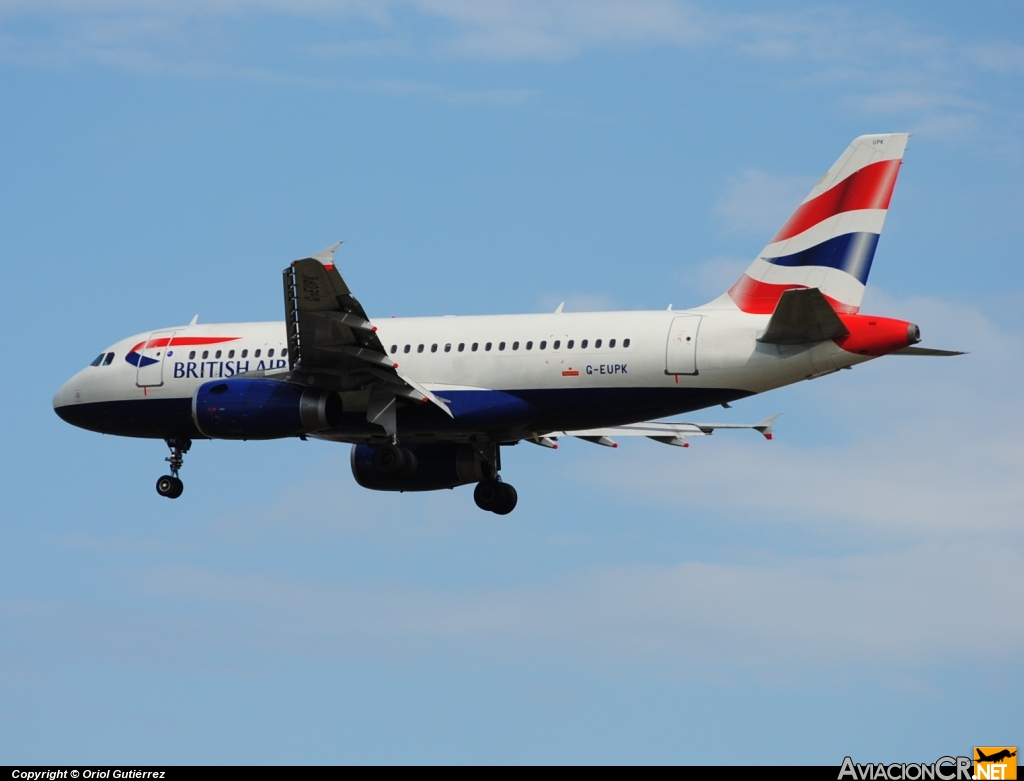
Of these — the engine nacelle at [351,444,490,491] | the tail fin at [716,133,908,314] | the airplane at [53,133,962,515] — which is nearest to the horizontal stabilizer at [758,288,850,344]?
the airplane at [53,133,962,515]

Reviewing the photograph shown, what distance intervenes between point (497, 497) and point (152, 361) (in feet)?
30.1

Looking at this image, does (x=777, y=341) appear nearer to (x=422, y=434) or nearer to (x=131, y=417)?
(x=422, y=434)

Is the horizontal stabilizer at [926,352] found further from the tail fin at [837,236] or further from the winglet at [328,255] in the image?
the winglet at [328,255]

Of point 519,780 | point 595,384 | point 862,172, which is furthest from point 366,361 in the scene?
point 519,780

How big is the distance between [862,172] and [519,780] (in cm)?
1868

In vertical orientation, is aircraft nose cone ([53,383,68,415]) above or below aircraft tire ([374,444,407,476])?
above

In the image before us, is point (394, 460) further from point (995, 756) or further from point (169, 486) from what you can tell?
point (995, 756)

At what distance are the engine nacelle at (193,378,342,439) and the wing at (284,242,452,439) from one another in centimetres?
40

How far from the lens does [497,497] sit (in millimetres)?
49375

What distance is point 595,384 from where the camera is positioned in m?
43.7

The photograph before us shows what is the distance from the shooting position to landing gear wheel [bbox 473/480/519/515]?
49375 mm

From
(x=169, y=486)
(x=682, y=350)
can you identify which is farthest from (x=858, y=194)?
(x=169, y=486)

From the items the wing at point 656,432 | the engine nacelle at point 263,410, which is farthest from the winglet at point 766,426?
the engine nacelle at point 263,410

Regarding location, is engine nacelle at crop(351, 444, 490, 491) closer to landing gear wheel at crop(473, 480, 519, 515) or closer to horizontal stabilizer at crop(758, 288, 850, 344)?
landing gear wheel at crop(473, 480, 519, 515)
